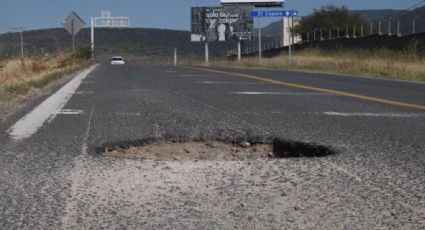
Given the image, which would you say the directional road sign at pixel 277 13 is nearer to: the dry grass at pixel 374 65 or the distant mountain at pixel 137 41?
the dry grass at pixel 374 65

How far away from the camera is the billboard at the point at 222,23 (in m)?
76.4

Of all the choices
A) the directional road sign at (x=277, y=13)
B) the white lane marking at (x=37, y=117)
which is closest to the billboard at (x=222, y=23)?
the directional road sign at (x=277, y=13)

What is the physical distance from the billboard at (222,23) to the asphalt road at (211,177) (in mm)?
68450

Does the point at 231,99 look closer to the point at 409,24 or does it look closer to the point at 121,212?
the point at 121,212

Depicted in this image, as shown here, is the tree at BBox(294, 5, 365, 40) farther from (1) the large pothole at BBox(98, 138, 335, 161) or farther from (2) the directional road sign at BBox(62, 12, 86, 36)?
(1) the large pothole at BBox(98, 138, 335, 161)

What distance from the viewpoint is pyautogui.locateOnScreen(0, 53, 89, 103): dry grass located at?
1300 cm

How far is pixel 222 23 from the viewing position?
76.9 m

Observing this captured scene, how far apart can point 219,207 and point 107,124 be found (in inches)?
153

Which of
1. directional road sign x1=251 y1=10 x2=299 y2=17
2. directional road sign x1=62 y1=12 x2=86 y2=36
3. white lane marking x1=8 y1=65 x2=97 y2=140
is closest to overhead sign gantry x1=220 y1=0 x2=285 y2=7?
directional road sign x1=251 y1=10 x2=299 y2=17

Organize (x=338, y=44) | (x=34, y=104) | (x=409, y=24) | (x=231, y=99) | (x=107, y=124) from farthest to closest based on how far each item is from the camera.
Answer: (x=338, y=44) < (x=409, y=24) < (x=231, y=99) < (x=34, y=104) < (x=107, y=124)

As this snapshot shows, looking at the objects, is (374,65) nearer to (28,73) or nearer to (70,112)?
(28,73)

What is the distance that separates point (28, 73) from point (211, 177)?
61.6 feet

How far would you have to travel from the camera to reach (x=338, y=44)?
60438 millimetres

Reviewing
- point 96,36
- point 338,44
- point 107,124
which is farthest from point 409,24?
point 96,36
